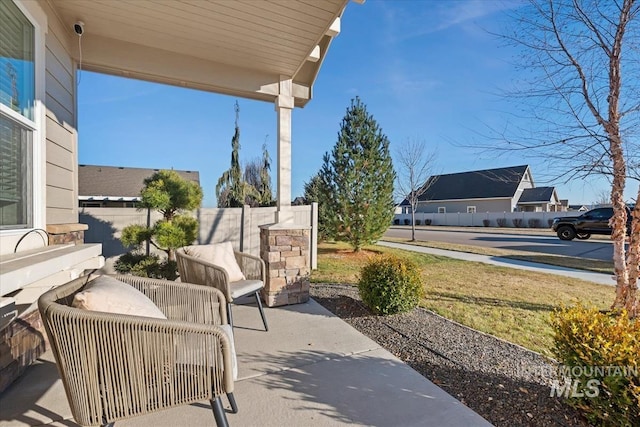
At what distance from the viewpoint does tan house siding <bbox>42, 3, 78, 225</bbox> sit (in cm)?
255

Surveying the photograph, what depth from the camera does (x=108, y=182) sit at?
45.5 ft

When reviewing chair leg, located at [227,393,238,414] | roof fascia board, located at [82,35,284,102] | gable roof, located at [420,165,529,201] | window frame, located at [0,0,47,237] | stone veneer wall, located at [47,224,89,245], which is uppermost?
gable roof, located at [420,165,529,201]

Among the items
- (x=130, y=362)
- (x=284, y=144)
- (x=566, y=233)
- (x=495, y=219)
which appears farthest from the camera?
(x=495, y=219)

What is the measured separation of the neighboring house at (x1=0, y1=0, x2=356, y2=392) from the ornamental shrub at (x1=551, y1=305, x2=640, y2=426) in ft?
8.94

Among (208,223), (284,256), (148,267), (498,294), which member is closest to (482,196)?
(498,294)

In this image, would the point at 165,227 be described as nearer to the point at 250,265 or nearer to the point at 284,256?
the point at 250,265

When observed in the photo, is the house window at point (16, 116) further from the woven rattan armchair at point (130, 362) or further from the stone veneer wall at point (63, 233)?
the woven rattan armchair at point (130, 362)

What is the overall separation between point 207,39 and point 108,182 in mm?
13655

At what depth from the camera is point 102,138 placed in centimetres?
969

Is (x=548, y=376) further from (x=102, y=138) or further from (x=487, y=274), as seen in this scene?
(x=102, y=138)

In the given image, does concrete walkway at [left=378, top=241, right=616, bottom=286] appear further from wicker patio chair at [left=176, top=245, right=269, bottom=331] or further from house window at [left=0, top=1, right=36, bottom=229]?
house window at [left=0, top=1, right=36, bottom=229]

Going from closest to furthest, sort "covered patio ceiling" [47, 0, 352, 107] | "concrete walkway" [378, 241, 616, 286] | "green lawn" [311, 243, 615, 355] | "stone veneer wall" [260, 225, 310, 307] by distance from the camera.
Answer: "covered patio ceiling" [47, 0, 352, 107]
"green lawn" [311, 243, 615, 355]
"stone veneer wall" [260, 225, 310, 307]
"concrete walkway" [378, 241, 616, 286]

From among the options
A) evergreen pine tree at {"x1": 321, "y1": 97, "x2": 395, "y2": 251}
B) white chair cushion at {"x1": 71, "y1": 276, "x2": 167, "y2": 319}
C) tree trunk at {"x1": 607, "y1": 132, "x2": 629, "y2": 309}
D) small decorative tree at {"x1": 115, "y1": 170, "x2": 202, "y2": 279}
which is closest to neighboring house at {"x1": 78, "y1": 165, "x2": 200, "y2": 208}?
evergreen pine tree at {"x1": 321, "y1": 97, "x2": 395, "y2": 251}

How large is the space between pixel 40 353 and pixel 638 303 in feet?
17.5
